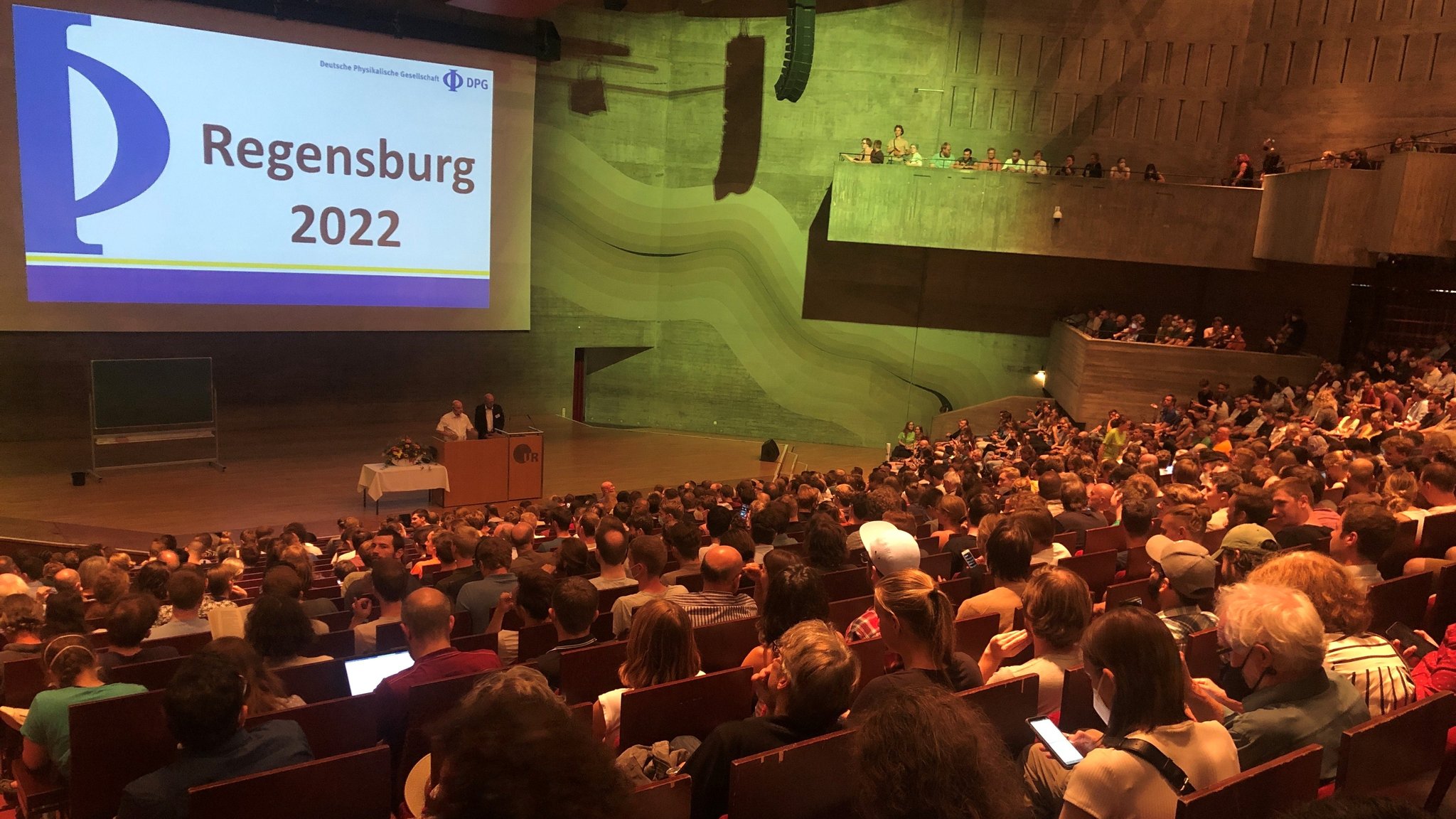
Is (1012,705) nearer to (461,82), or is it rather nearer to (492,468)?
(492,468)

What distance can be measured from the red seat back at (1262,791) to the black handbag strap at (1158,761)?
0.04m

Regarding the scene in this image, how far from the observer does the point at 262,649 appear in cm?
354

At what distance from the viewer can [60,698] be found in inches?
123

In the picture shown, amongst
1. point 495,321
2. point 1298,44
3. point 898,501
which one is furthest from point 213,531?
point 1298,44

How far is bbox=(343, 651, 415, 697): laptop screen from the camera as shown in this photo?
3.55 m

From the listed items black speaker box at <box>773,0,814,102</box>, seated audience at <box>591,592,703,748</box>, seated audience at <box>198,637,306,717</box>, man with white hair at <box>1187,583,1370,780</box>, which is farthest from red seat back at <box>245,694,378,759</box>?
black speaker box at <box>773,0,814,102</box>

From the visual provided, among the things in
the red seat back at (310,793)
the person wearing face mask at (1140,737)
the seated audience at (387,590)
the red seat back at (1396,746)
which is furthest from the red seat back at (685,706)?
the seated audience at (387,590)

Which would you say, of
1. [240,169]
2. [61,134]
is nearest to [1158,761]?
[240,169]

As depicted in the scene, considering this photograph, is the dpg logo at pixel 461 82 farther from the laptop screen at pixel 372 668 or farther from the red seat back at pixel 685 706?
the red seat back at pixel 685 706

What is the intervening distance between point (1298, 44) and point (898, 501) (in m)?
15.0

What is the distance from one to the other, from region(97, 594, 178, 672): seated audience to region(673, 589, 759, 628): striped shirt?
6.73 feet

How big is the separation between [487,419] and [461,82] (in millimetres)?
5135

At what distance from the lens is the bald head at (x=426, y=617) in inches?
135

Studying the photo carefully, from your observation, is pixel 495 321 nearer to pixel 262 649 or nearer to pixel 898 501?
pixel 898 501
